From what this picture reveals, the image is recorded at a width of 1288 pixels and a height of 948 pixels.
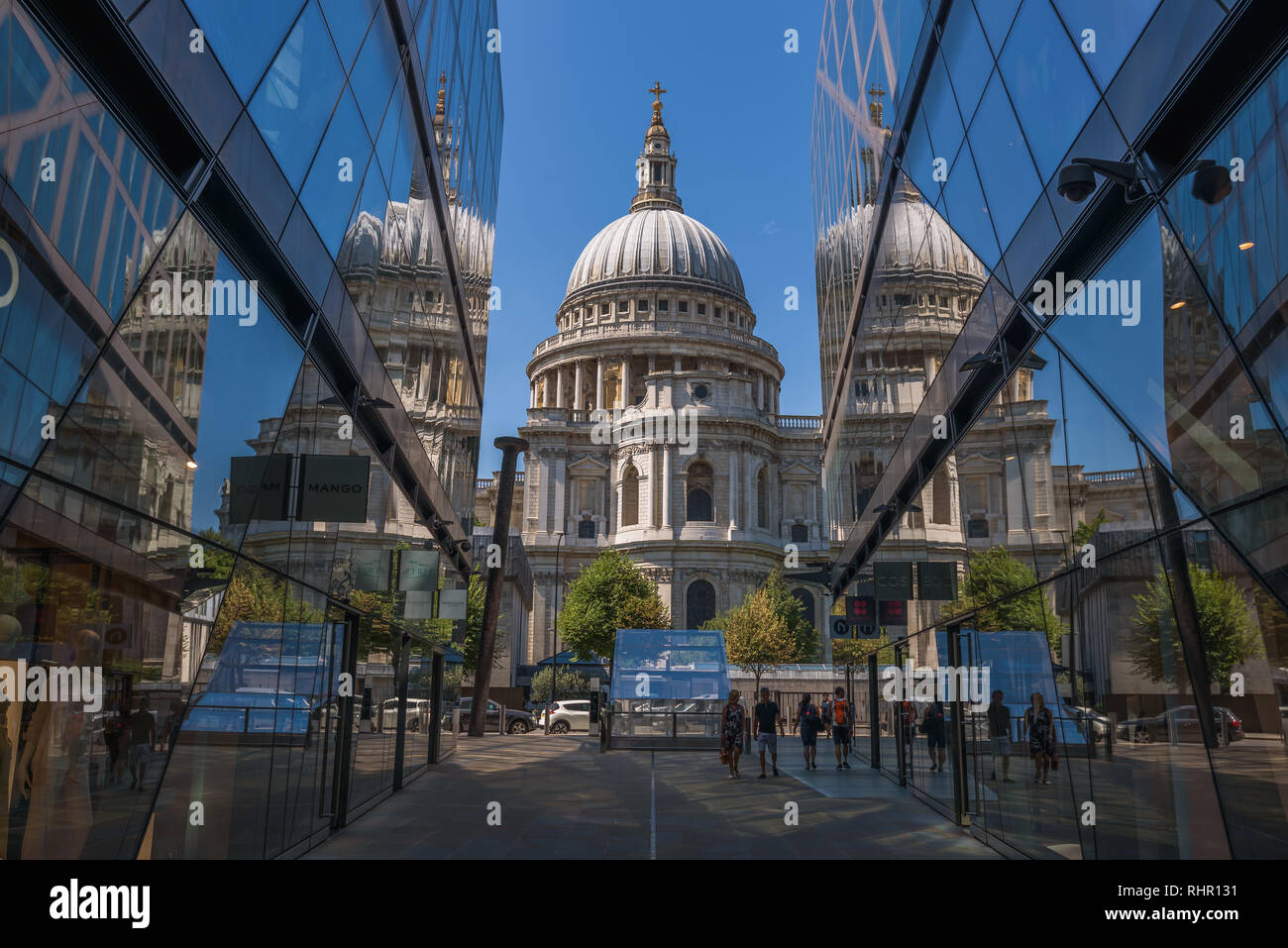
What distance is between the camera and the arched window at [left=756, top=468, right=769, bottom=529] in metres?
83.3

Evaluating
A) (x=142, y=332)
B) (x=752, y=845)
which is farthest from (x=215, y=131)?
(x=752, y=845)

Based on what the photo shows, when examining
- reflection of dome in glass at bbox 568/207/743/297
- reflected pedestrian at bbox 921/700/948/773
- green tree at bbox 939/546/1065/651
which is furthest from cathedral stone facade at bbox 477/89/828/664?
green tree at bbox 939/546/1065/651

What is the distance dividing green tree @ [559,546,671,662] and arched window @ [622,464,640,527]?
394 inches

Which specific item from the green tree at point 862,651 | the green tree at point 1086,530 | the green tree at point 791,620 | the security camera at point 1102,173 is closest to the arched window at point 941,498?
the green tree at point 862,651

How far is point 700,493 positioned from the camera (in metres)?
82.4

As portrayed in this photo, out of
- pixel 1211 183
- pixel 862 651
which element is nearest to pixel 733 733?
pixel 862 651

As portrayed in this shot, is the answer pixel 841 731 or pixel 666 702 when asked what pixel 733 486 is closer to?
pixel 666 702

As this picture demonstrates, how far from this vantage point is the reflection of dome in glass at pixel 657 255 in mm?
108312

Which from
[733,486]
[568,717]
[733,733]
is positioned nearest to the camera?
[733,733]

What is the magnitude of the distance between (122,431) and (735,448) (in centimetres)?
7510

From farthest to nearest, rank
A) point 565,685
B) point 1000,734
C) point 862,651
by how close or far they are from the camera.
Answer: point 565,685 → point 862,651 → point 1000,734

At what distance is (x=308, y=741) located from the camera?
11242 millimetres

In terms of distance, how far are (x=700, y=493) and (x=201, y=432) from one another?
246ft
